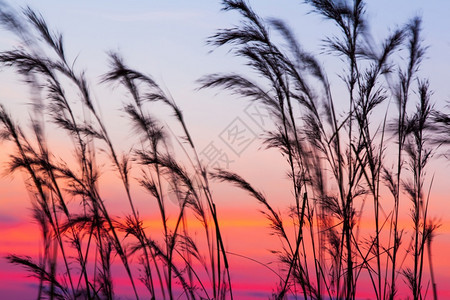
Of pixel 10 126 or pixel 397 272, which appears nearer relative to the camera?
pixel 397 272

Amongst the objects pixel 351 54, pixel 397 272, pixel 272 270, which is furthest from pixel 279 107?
pixel 397 272

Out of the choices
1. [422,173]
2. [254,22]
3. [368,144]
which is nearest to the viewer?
[254,22]

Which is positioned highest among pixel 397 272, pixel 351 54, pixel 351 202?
→ pixel 351 54

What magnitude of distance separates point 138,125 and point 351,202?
170 centimetres

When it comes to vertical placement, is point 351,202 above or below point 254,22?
below

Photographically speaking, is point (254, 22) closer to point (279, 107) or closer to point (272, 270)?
point (279, 107)

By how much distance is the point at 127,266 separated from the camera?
164 inches

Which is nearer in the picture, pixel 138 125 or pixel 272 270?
pixel 272 270

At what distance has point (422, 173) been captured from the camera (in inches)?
171

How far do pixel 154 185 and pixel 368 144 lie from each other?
1.51 meters

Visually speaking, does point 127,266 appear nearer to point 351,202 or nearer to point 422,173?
point 351,202

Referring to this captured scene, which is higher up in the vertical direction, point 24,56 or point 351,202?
point 24,56

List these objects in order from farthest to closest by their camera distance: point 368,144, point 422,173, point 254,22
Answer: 1. point 422,173
2. point 368,144
3. point 254,22

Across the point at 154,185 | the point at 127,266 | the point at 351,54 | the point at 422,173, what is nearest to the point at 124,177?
the point at 154,185
